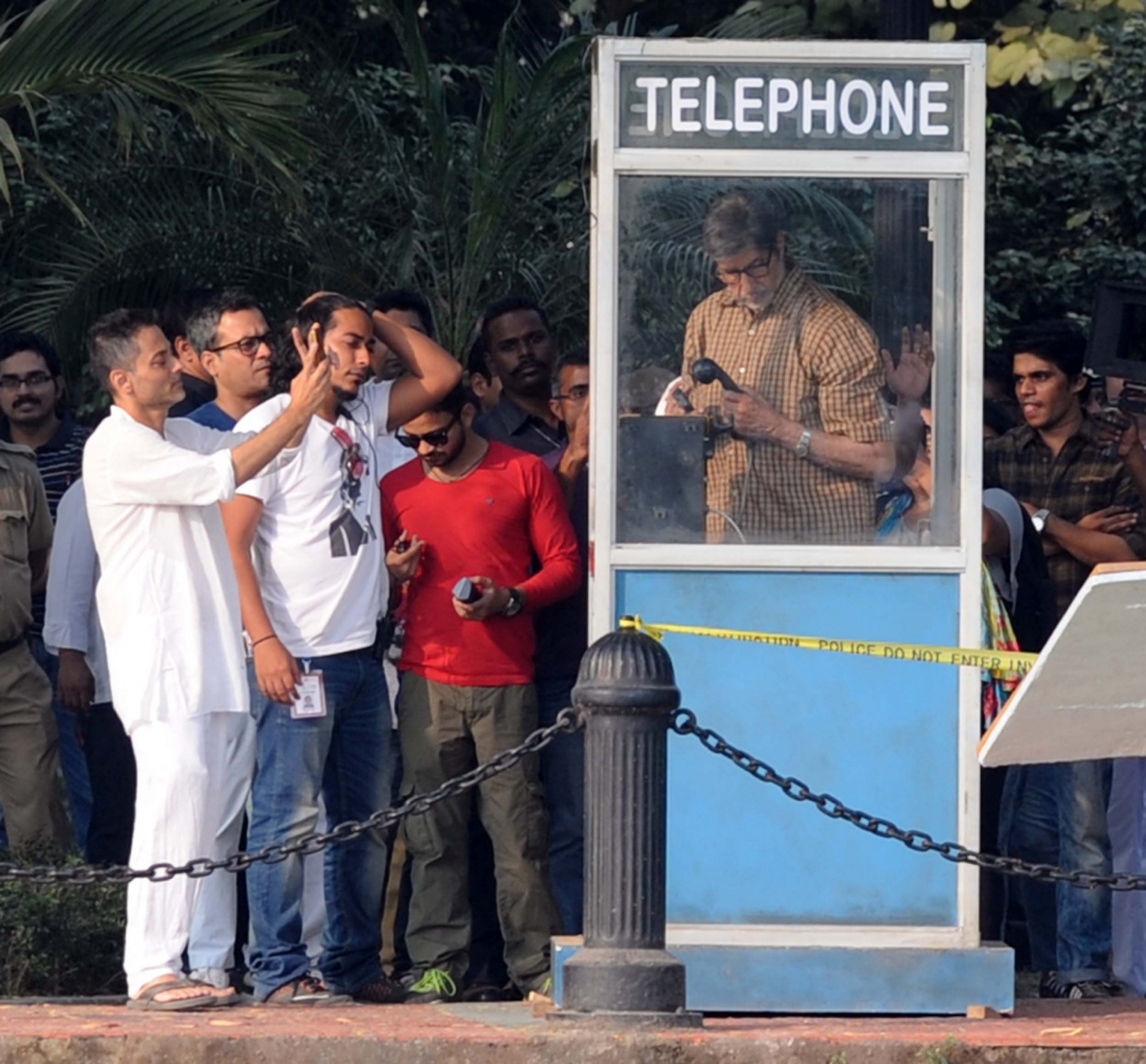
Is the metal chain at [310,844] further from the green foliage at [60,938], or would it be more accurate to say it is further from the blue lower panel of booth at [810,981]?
the green foliage at [60,938]

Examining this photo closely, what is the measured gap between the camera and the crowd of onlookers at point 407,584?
266 inches

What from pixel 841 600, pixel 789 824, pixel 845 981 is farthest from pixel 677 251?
pixel 845 981

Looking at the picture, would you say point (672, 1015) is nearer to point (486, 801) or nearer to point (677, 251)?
point (486, 801)

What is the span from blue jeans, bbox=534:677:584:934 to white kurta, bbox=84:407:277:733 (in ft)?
3.95

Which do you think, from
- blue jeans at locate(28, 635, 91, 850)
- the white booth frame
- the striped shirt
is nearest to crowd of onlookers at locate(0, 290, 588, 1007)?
the white booth frame

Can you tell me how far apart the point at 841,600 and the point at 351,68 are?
22.5 ft

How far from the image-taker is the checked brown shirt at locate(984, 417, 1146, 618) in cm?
830

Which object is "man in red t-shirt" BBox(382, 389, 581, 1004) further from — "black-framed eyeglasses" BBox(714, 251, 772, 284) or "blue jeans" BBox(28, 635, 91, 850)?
"blue jeans" BBox(28, 635, 91, 850)

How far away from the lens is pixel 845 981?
6.86 m

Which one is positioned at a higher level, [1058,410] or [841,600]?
[1058,410]

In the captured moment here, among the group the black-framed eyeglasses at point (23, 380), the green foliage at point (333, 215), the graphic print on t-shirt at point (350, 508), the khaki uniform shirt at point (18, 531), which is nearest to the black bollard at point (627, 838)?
the graphic print on t-shirt at point (350, 508)

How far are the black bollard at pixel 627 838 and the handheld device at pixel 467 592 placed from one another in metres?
1.07

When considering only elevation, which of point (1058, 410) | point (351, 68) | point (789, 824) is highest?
point (351, 68)

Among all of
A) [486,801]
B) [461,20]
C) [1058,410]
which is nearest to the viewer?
[486,801]
